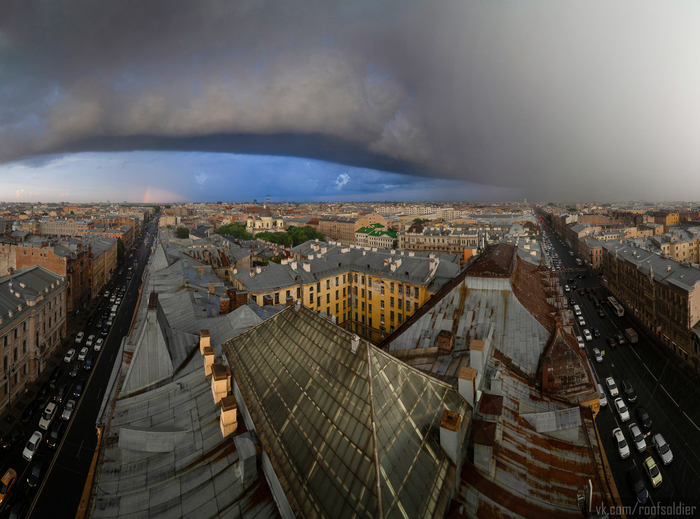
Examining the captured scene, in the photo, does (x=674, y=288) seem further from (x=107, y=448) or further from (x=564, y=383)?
(x=107, y=448)

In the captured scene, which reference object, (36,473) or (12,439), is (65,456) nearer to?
(36,473)

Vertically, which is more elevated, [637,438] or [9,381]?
[9,381]

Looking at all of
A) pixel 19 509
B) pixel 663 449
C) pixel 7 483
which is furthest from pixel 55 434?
pixel 663 449

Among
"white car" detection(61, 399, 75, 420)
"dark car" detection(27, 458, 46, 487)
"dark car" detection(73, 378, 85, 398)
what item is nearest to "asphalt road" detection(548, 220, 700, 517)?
"dark car" detection(27, 458, 46, 487)

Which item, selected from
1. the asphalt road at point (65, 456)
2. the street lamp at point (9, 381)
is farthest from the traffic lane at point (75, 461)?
the street lamp at point (9, 381)

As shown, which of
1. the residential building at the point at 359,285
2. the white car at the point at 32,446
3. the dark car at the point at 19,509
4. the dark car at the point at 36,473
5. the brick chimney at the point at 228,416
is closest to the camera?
the brick chimney at the point at 228,416

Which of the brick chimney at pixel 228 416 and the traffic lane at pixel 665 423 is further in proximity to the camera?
the traffic lane at pixel 665 423

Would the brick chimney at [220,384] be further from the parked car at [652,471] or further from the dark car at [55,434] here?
the parked car at [652,471]
